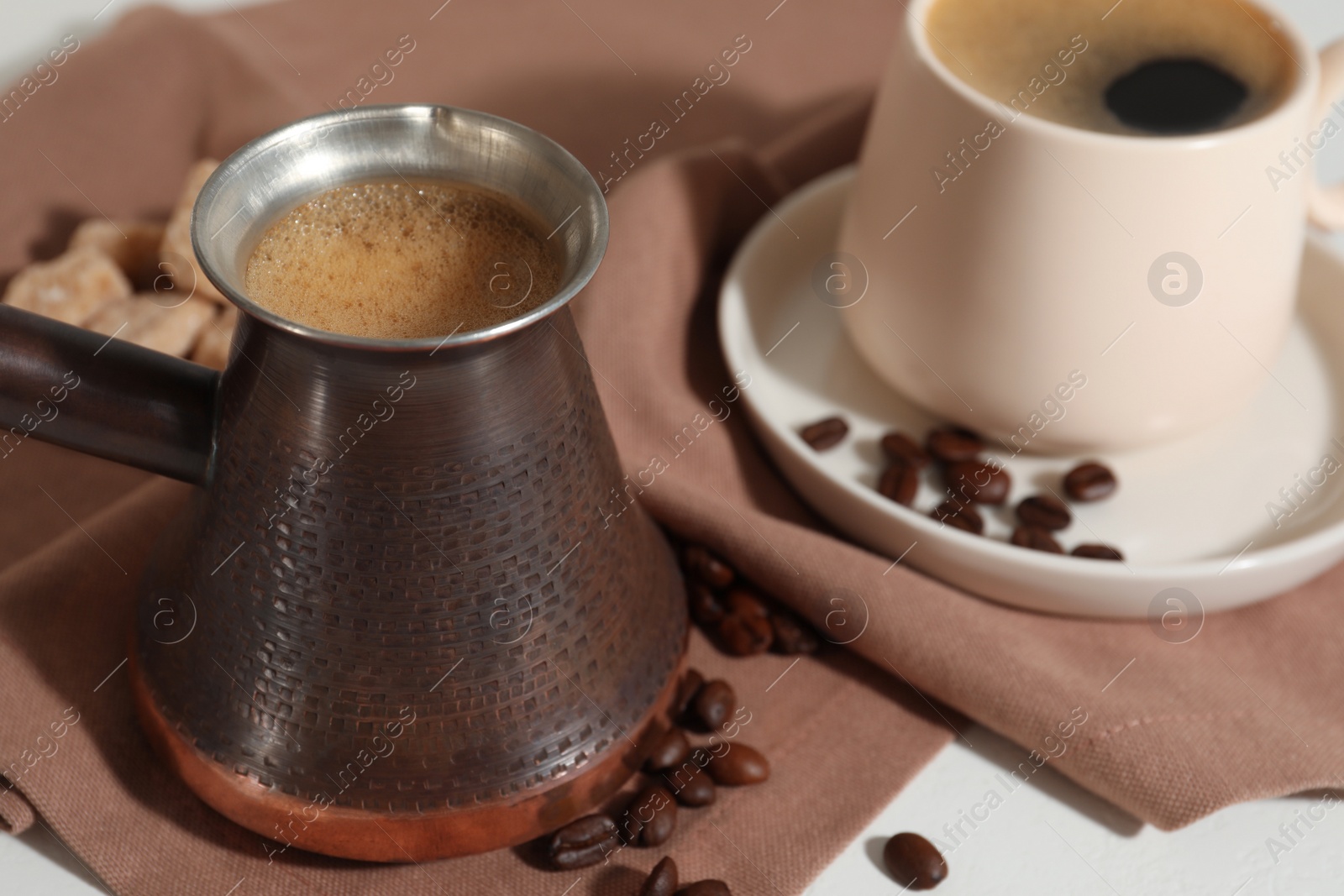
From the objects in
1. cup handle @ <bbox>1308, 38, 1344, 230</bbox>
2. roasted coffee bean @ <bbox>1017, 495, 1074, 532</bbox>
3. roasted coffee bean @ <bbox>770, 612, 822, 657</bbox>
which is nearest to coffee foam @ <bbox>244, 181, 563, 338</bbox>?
roasted coffee bean @ <bbox>770, 612, 822, 657</bbox>

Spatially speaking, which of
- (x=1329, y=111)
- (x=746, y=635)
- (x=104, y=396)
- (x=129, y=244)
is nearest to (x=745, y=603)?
(x=746, y=635)

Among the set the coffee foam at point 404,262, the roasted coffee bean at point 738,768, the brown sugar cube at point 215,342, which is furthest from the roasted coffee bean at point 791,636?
the brown sugar cube at point 215,342

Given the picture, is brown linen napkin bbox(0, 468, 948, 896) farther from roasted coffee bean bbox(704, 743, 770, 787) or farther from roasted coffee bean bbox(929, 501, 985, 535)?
roasted coffee bean bbox(929, 501, 985, 535)

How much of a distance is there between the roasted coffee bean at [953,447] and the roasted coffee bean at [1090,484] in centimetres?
8

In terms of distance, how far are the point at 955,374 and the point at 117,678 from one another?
0.69 metres

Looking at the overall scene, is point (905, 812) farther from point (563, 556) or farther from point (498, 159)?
point (498, 159)

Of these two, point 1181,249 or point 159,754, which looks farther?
point 1181,249

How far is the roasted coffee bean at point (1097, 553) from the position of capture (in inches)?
38.1

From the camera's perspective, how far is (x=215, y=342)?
110 centimetres

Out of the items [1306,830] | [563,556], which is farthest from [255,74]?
[1306,830]

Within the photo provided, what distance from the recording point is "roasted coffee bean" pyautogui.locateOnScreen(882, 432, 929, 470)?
3.40 ft

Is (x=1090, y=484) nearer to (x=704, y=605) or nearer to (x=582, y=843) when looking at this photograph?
(x=704, y=605)

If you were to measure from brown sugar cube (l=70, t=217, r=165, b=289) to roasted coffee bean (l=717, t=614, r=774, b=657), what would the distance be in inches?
26.5

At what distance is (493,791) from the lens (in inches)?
29.3
